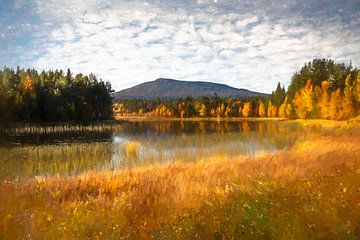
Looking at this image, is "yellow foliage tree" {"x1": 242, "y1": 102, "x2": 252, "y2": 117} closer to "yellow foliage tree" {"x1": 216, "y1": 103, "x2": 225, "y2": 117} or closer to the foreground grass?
"yellow foliage tree" {"x1": 216, "y1": 103, "x2": 225, "y2": 117}

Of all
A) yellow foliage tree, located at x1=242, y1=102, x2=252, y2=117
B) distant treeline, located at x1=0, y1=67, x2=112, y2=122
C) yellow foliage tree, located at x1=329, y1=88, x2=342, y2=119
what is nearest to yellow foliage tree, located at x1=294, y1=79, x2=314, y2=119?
yellow foliage tree, located at x1=329, y1=88, x2=342, y2=119

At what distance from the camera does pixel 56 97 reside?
4628 cm

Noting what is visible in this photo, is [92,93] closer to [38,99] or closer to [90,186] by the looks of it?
[38,99]

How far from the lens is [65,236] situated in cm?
584

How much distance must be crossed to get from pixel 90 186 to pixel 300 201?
7.88 m

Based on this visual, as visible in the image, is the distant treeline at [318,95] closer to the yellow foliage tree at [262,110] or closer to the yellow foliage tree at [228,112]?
the yellow foliage tree at [262,110]

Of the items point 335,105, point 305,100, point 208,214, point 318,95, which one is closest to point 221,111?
point 305,100

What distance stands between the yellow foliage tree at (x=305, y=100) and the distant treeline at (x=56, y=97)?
33.2m

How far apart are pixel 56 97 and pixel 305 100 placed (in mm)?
40725

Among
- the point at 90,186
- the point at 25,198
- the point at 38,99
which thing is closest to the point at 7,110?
the point at 38,99

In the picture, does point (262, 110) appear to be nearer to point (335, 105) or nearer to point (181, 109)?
point (181, 109)

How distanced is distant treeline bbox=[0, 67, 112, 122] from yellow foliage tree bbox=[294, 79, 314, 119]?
1306 inches

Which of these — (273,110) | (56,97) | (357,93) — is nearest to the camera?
(357,93)

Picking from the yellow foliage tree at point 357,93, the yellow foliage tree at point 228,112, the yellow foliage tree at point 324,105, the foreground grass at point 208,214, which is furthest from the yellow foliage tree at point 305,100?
the yellow foliage tree at point 228,112
